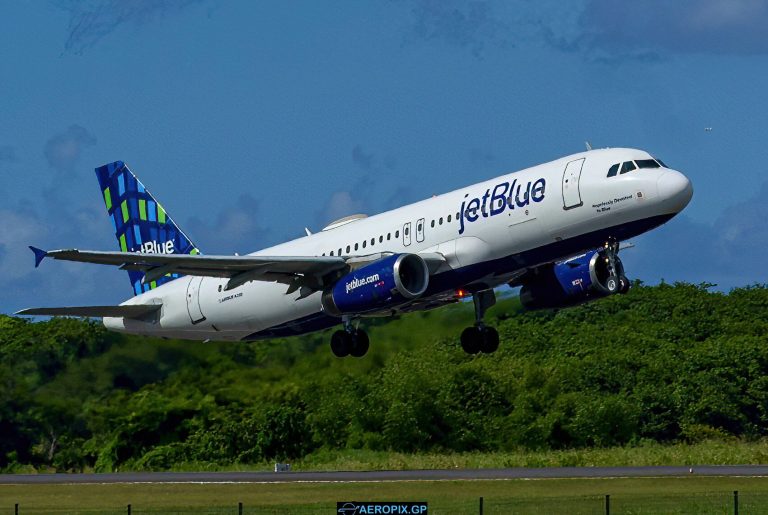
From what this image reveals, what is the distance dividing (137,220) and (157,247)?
2.23m

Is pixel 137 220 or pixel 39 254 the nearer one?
pixel 39 254

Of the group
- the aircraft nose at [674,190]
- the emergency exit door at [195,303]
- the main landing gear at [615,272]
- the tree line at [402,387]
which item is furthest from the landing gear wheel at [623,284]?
A: the emergency exit door at [195,303]

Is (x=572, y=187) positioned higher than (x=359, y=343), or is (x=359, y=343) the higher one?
(x=572, y=187)

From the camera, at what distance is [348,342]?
174ft

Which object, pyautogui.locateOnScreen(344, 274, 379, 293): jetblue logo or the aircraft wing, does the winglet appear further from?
pyautogui.locateOnScreen(344, 274, 379, 293): jetblue logo

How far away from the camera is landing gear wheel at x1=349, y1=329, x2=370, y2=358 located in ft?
174

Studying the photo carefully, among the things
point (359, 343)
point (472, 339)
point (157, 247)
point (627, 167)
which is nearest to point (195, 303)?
point (157, 247)

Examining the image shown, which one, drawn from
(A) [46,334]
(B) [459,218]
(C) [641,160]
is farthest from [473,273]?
(A) [46,334]

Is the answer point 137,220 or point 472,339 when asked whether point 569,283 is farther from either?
point 137,220

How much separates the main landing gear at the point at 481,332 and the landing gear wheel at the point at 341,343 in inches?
177

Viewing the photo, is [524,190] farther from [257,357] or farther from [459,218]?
[257,357]

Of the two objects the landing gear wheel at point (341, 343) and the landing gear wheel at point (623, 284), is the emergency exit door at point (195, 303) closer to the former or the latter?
the landing gear wheel at point (341, 343)

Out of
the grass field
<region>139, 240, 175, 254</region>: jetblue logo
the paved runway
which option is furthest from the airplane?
the paved runway

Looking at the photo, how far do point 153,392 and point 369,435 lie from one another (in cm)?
1625
